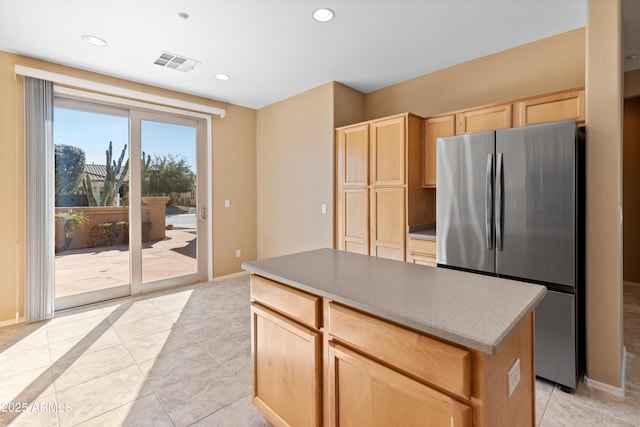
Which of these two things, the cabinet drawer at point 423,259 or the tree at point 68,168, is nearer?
the cabinet drawer at point 423,259

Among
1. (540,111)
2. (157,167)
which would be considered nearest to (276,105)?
(157,167)

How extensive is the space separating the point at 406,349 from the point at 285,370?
0.76m

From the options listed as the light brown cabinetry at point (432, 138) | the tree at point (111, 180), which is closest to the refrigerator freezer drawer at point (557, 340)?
the light brown cabinetry at point (432, 138)

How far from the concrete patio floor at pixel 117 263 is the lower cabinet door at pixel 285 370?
3.09 meters

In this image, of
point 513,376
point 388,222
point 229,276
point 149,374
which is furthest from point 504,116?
point 229,276

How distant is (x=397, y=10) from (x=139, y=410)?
11.1ft

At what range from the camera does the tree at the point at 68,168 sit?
3.47m

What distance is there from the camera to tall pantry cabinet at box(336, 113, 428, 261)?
325 centimetres

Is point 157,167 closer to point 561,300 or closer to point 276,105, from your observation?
point 276,105

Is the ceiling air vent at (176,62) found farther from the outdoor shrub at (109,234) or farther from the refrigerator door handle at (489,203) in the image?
the refrigerator door handle at (489,203)

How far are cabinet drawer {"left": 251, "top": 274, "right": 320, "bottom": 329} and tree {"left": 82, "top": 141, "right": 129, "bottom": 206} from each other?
3.10 m

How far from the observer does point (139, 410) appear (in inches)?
75.1

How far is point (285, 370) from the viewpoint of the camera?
5.06 ft

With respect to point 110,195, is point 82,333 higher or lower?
lower
